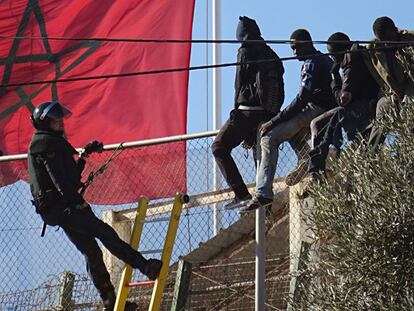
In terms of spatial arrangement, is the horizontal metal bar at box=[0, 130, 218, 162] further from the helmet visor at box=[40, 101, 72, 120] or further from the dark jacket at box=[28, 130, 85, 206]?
the dark jacket at box=[28, 130, 85, 206]

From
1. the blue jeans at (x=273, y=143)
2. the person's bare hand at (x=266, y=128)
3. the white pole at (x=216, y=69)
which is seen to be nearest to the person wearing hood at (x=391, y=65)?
the blue jeans at (x=273, y=143)

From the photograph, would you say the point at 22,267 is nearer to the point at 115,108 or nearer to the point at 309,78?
the point at 309,78

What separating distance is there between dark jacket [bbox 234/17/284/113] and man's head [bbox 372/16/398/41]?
1149mm

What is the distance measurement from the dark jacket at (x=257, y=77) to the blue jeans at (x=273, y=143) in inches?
13.6

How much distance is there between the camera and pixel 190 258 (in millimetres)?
14102

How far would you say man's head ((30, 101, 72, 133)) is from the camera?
13.0 metres

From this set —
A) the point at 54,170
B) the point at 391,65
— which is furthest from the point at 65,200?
the point at 391,65

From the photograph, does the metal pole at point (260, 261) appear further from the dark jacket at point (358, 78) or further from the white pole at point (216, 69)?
the white pole at point (216, 69)

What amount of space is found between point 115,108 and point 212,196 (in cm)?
548

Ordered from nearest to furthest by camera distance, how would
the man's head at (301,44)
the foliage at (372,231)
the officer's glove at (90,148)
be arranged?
the foliage at (372,231) < the officer's glove at (90,148) < the man's head at (301,44)

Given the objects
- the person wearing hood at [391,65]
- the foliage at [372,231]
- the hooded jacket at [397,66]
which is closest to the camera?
the foliage at [372,231]

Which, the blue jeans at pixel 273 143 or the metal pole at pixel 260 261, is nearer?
the metal pole at pixel 260 261

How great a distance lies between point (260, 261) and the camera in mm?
12828

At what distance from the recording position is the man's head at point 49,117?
13.0 m
